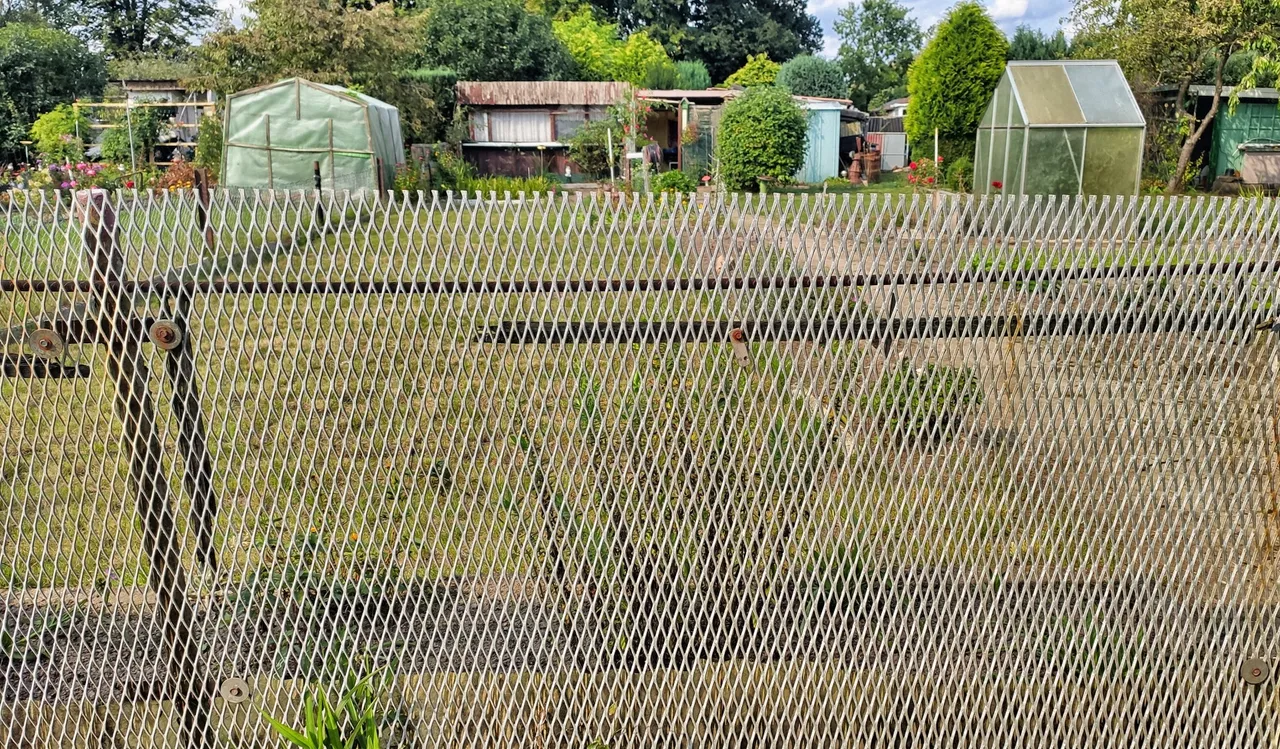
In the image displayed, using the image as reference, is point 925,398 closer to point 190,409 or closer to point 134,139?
point 190,409

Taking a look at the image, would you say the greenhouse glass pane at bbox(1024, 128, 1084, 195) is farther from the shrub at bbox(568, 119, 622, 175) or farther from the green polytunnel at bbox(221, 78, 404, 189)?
the shrub at bbox(568, 119, 622, 175)

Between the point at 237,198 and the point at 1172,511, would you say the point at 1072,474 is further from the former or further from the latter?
the point at 237,198

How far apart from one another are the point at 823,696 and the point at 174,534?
1.85 meters

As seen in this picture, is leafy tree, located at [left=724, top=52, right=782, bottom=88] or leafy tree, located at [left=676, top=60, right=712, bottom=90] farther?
leafy tree, located at [left=676, top=60, right=712, bottom=90]

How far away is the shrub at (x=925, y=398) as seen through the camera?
2660 mm

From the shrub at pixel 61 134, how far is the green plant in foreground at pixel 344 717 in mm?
19540

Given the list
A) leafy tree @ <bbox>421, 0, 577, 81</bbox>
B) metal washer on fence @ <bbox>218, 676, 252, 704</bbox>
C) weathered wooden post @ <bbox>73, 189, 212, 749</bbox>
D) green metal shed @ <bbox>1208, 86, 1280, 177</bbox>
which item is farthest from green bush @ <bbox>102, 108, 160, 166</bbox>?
green metal shed @ <bbox>1208, 86, 1280, 177</bbox>

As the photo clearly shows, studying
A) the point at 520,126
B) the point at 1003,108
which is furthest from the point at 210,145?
the point at 1003,108

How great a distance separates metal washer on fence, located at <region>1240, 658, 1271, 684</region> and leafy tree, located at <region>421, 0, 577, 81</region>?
27481 mm

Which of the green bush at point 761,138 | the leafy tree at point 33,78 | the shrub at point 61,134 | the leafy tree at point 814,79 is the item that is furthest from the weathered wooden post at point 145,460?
the leafy tree at point 814,79

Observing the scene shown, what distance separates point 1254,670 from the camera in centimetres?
281

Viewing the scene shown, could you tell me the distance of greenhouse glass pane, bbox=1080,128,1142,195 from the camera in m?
10.9

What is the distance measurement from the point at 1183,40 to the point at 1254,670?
62.0 feet

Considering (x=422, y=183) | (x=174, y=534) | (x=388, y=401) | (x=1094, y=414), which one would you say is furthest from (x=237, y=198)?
(x=422, y=183)
